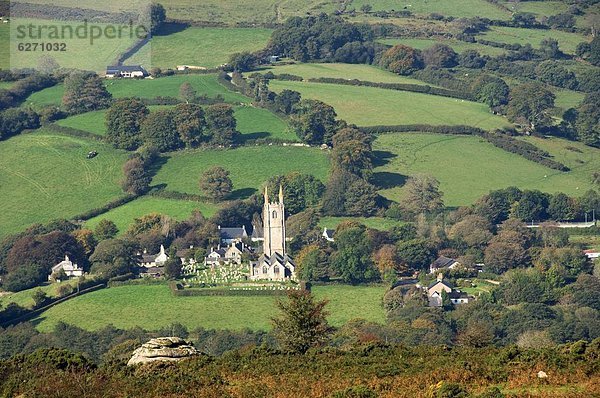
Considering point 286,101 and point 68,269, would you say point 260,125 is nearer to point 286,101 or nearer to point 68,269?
point 286,101

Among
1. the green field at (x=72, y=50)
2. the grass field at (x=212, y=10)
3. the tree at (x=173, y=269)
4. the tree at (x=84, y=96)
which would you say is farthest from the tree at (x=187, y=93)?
the tree at (x=173, y=269)

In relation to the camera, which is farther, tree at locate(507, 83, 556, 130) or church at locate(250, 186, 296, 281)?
tree at locate(507, 83, 556, 130)

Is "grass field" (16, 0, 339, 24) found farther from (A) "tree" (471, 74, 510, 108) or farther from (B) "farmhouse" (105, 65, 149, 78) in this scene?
(A) "tree" (471, 74, 510, 108)

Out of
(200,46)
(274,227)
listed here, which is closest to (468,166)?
(274,227)

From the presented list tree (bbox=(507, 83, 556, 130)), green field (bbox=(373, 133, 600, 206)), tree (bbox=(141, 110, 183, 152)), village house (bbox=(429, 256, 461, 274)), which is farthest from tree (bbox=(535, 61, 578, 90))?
village house (bbox=(429, 256, 461, 274))

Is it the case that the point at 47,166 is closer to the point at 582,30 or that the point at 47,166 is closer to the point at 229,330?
the point at 229,330
